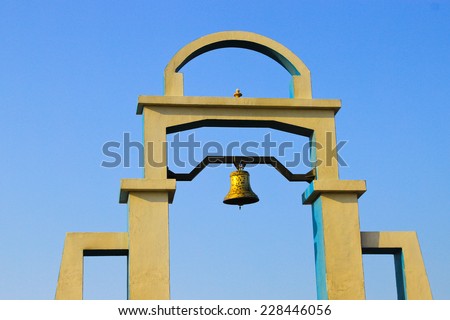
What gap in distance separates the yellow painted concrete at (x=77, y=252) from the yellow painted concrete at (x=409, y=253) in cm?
307

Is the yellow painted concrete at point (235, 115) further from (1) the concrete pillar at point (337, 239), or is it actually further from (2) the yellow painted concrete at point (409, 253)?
(2) the yellow painted concrete at point (409, 253)

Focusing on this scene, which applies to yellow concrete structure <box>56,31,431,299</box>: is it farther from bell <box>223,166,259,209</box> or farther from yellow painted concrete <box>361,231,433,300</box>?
bell <box>223,166,259,209</box>

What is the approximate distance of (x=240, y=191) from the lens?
13000 mm

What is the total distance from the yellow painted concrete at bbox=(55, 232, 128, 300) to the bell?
60.5 inches

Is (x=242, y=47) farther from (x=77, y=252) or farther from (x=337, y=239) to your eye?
(x=77, y=252)

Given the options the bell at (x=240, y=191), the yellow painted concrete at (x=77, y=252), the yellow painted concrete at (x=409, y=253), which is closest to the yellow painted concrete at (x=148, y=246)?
the yellow painted concrete at (x=77, y=252)

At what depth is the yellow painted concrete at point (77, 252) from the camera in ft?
39.5

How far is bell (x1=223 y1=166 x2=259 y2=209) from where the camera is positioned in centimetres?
1299

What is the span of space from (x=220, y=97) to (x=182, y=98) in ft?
1.57

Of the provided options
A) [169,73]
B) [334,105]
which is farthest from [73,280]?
[334,105]

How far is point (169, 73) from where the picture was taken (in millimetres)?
12859

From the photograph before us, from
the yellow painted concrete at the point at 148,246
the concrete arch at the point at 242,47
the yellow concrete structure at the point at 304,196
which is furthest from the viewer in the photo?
the concrete arch at the point at 242,47
